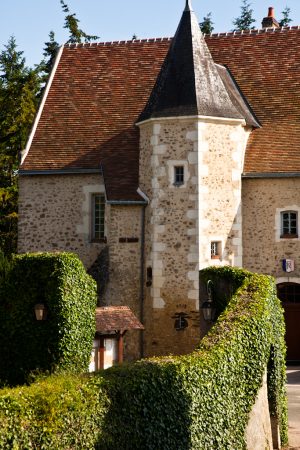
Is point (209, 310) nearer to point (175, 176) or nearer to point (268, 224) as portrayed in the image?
point (175, 176)

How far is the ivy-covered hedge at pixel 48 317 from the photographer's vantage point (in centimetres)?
1440

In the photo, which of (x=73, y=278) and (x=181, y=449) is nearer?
(x=181, y=449)

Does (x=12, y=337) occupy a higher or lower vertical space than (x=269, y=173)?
lower

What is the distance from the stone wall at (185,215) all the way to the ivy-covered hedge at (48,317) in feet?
14.1

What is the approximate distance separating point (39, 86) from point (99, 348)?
1800 cm

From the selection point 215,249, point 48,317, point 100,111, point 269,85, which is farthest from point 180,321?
point 269,85

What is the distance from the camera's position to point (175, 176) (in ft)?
64.6

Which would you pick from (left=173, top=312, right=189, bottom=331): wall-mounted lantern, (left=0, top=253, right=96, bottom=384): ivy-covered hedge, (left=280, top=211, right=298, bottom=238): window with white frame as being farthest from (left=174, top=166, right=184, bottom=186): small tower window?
(left=0, top=253, right=96, bottom=384): ivy-covered hedge

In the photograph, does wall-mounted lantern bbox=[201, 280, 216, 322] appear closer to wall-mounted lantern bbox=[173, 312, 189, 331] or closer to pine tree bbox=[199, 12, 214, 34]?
wall-mounted lantern bbox=[173, 312, 189, 331]

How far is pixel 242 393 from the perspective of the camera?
11.0m

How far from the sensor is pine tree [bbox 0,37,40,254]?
30.2 metres

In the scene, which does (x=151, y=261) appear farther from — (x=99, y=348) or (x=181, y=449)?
(x=181, y=449)

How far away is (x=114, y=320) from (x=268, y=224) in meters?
5.57

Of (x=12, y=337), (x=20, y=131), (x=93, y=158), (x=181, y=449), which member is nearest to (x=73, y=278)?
(x=12, y=337)
